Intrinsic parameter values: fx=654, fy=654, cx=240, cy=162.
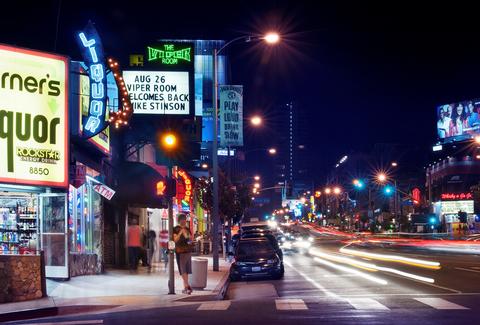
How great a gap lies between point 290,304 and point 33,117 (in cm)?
858

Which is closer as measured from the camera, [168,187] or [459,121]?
[168,187]

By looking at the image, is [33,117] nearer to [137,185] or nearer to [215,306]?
[215,306]

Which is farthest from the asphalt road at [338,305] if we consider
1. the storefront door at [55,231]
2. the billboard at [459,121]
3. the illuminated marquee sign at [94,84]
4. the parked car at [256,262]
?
the billboard at [459,121]

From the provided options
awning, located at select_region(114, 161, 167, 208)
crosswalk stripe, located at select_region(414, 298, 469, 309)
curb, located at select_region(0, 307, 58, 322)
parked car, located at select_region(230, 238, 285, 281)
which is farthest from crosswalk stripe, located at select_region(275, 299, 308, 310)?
awning, located at select_region(114, 161, 167, 208)

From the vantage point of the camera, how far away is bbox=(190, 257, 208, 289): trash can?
63.2 feet

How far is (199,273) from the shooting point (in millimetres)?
19375

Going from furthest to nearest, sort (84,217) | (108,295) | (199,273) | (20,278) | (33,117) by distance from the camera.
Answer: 1. (84,217)
2. (199,273)
3. (33,117)
4. (108,295)
5. (20,278)

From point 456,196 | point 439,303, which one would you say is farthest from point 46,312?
point 456,196

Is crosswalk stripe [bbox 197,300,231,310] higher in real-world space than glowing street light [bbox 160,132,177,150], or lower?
lower

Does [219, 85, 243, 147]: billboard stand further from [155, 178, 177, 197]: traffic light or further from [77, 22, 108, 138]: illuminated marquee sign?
[155, 178, 177, 197]: traffic light

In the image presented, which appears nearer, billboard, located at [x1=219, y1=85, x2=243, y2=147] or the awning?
the awning

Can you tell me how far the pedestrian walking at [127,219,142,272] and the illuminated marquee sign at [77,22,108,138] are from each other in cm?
553

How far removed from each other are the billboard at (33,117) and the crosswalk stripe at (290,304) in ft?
24.0

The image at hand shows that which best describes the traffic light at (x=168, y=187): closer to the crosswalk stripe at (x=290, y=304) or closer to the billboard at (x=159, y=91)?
the crosswalk stripe at (x=290, y=304)
